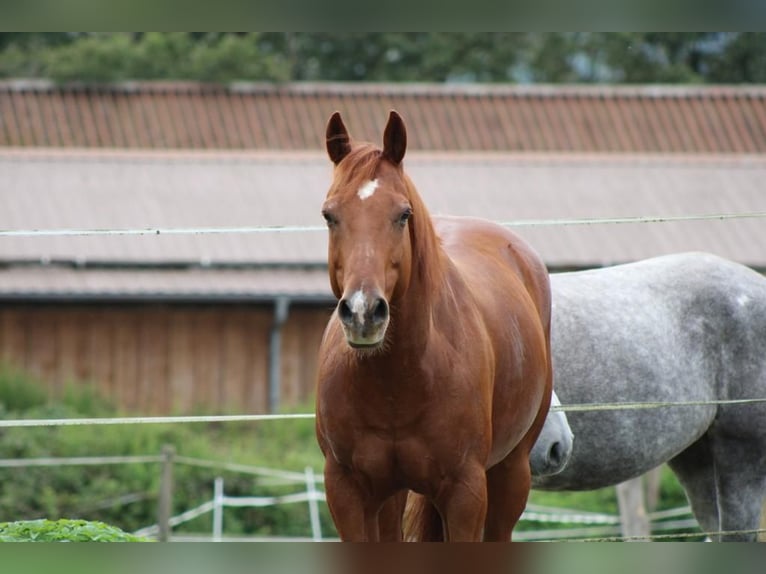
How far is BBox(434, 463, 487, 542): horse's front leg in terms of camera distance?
3.95 m

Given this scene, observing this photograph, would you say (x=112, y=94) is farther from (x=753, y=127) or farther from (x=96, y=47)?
(x=753, y=127)

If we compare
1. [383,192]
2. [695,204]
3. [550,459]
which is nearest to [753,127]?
[695,204]

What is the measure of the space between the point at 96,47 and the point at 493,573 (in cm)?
2614

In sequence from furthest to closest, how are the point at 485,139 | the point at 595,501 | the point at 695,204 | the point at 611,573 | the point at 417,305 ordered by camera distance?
the point at 485,139
the point at 695,204
the point at 595,501
the point at 417,305
the point at 611,573

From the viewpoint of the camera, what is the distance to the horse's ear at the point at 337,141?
3883mm

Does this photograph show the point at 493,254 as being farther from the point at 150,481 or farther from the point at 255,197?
the point at 255,197

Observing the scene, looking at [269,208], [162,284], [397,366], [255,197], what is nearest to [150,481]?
[162,284]

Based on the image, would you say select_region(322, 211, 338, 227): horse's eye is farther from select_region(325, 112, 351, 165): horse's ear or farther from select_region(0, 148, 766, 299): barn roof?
select_region(0, 148, 766, 299): barn roof

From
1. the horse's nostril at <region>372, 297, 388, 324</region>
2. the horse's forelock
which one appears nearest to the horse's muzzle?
the horse's nostril at <region>372, 297, 388, 324</region>

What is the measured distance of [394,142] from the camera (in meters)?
3.81

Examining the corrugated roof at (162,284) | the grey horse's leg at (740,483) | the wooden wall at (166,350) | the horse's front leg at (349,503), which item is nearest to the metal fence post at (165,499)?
the grey horse's leg at (740,483)

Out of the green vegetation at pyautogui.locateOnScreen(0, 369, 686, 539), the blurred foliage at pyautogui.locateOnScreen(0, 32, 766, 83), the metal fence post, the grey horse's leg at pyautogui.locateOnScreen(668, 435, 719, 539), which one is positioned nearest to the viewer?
the grey horse's leg at pyautogui.locateOnScreen(668, 435, 719, 539)

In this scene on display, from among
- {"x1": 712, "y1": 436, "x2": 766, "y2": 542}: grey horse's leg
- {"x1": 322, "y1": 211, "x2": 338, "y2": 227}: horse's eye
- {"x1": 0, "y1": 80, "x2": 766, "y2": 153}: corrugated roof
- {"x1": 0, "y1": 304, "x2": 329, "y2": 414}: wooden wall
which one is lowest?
{"x1": 712, "y1": 436, "x2": 766, "y2": 542}: grey horse's leg

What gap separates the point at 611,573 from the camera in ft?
8.13
